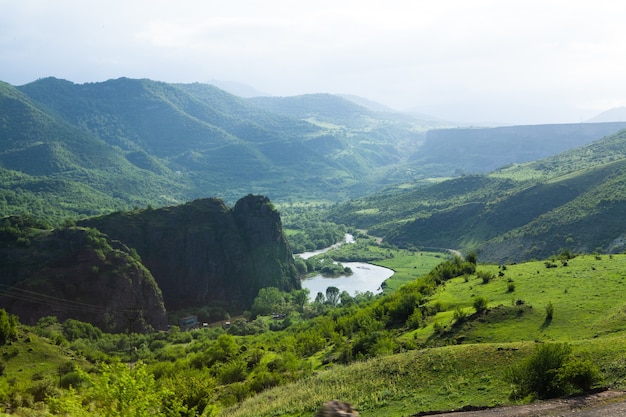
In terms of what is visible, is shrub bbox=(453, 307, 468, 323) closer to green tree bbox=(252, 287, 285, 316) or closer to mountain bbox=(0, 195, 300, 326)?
mountain bbox=(0, 195, 300, 326)

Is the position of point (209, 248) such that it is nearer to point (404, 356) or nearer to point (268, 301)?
point (268, 301)

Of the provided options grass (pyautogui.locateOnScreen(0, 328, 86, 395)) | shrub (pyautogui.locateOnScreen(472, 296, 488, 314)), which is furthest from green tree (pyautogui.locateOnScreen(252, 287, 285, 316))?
shrub (pyautogui.locateOnScreen(472, 296, 488, 314))

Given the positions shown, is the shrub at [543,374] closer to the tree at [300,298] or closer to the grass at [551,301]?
the grass at [551,301]

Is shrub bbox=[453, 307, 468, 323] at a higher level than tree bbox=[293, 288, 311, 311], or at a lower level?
higher

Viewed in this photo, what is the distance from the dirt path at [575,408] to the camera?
26.6 meters

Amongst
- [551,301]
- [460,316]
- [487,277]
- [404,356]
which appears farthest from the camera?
[487,277]

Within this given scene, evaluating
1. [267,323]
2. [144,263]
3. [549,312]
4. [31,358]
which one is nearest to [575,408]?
[549,312]

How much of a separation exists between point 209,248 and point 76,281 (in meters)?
48.0

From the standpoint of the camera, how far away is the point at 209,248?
155250 mm

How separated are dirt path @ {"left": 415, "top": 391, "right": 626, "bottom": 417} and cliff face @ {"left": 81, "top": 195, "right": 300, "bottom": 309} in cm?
12236

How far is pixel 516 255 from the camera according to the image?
7072 inches

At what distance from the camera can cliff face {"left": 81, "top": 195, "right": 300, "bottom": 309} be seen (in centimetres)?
14338

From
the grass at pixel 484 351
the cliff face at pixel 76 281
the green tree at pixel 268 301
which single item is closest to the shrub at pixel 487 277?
the grass at pixel 484 351

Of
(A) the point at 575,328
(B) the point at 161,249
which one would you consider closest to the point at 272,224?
(B) the point at 161,249
